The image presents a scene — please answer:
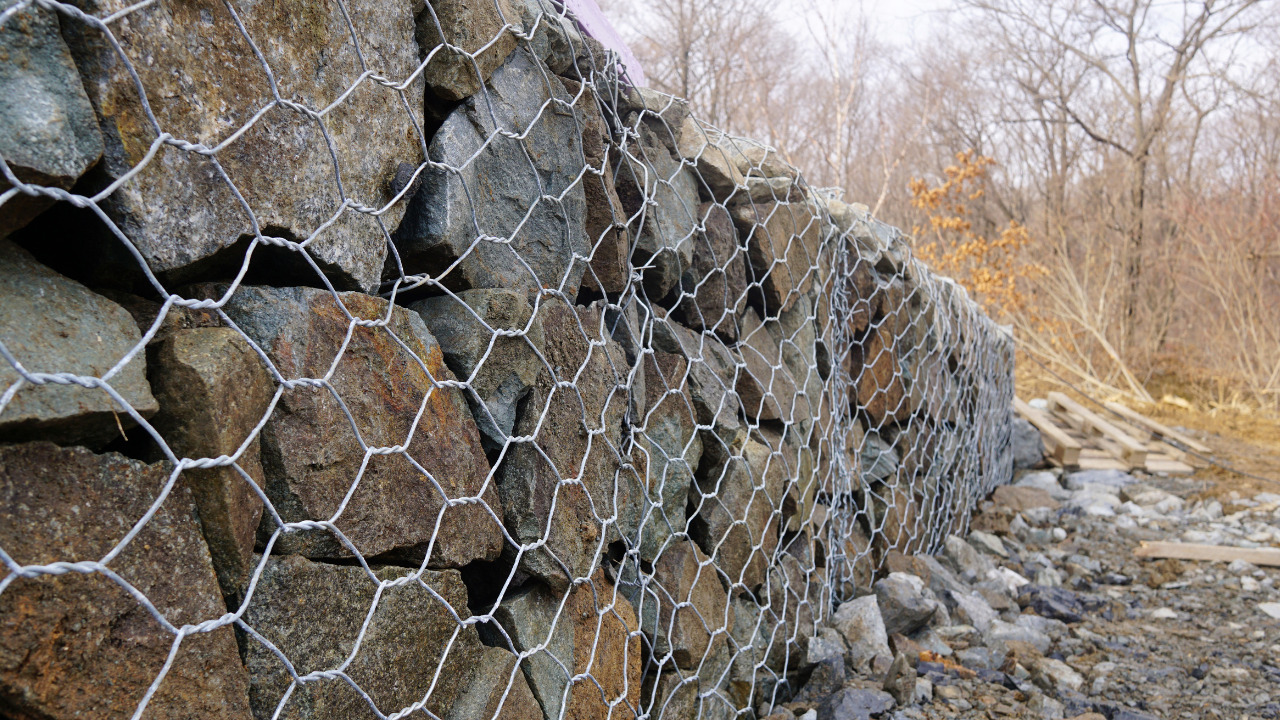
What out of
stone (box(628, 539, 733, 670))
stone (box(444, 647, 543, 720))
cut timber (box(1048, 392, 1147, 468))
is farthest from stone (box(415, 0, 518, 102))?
cut timber (box(1048, 392, 1147, 468))

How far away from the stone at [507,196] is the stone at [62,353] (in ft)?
1.39

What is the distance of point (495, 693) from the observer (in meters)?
1.09

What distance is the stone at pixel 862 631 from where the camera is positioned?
7.13 feet

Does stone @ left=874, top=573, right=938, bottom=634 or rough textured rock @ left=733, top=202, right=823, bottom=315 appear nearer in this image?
rough textured rock @ left=733, top=202, right=823, bottom=315

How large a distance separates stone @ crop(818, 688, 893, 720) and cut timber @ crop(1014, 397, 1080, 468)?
14.6 ft

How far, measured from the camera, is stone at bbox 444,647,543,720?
106 centimetres

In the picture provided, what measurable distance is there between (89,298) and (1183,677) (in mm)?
2855

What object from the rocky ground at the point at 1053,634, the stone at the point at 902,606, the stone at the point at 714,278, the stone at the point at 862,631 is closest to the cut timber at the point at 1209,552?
the rocky ground at the point at 1053,634

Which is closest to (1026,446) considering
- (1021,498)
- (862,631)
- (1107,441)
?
(1107,441)

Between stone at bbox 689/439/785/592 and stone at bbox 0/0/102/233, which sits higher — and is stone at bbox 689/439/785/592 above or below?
below

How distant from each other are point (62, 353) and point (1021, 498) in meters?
4.68

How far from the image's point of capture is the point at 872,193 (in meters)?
10.4

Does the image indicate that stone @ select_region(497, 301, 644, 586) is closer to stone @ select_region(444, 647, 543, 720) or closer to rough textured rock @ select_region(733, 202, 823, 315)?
stone @ select_region(444, 647, 543, 720)

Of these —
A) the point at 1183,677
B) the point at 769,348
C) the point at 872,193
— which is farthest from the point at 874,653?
the point at 872,193
